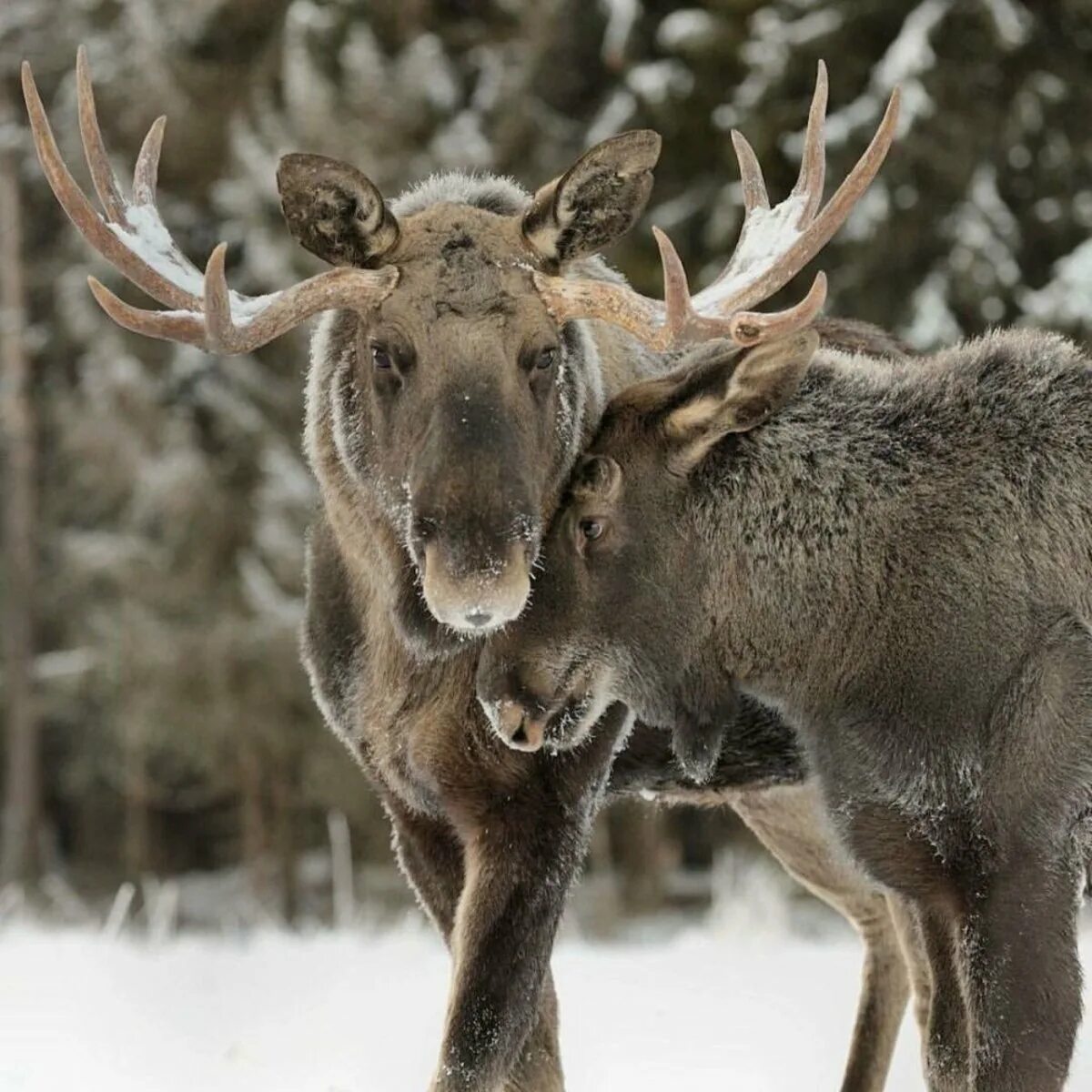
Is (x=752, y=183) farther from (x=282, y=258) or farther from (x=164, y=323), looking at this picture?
(x=282, y=258)

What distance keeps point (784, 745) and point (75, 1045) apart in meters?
3.04

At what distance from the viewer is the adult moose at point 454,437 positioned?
5445 mm

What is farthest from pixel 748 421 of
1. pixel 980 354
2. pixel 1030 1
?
pixel 1030 1

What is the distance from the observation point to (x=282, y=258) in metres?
21.0

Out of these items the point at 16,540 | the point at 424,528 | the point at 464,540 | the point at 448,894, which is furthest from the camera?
the point at 16,540

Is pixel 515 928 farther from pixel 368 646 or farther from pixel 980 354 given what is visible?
pixel 980 354

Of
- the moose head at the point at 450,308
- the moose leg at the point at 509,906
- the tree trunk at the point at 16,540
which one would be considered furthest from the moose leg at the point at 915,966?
the tree trunk at the point at 16,540

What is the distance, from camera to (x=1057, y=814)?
507cm

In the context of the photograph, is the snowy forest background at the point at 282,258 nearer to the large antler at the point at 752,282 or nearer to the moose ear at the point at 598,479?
the large antler at the point at 752,282

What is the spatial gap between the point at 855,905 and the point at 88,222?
408 centimetres

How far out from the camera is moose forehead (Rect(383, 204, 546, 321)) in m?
5.62

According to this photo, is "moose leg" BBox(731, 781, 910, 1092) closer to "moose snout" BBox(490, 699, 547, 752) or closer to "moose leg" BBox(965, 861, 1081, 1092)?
"moose snout" BBox(490, 699, 547, 752)

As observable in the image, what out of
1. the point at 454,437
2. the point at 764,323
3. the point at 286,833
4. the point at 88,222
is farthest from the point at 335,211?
the point at 286,833

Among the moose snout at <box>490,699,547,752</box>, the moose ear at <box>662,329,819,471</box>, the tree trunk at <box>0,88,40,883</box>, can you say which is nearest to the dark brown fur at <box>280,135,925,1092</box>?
the moose snout at <box>490,699,547,752</box>
